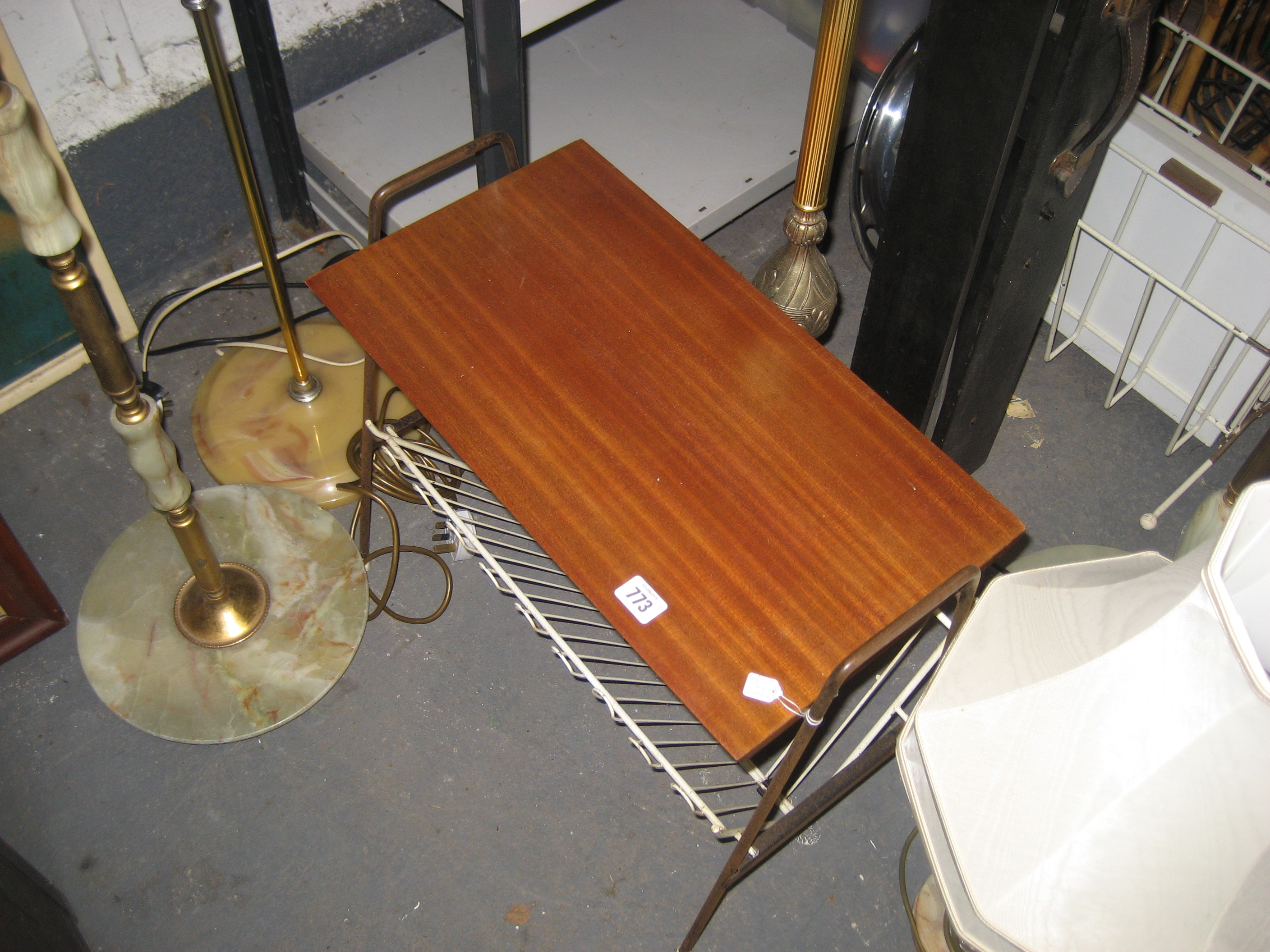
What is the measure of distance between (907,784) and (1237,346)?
4.12ft

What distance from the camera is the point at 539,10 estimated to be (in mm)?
1388

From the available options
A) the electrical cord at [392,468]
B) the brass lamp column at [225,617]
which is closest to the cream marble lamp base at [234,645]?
the brass lamp column at [225,617]

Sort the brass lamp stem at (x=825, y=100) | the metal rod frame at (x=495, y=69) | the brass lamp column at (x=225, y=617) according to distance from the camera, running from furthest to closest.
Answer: the brass lamp column at (x=225, y=617), the metal rod frame at (x=495, y=69), the brass lamp stem at (x=825, y=100)

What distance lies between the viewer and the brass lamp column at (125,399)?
2.65 feet

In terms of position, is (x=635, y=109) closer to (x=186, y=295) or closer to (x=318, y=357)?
(x=318, y=357)

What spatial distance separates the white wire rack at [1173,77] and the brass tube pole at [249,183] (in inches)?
51.0

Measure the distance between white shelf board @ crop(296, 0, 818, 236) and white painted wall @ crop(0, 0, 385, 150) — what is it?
9.8 inches

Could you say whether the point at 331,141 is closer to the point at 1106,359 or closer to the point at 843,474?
the point at 843,474

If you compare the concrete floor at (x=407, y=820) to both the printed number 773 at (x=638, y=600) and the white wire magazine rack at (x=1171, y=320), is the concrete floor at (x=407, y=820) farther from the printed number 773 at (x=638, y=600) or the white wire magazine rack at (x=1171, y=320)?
the printed number 773 at (x=638, y=600)

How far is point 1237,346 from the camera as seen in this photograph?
1683mm

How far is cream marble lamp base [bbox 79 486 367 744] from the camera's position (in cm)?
151

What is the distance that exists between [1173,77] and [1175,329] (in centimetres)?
42

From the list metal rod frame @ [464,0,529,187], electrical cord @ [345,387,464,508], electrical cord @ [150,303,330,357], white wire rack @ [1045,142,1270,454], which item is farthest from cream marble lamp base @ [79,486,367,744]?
white wire rack @ [1045,142,1270,454]


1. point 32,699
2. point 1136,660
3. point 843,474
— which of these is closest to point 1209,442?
point 843,474
